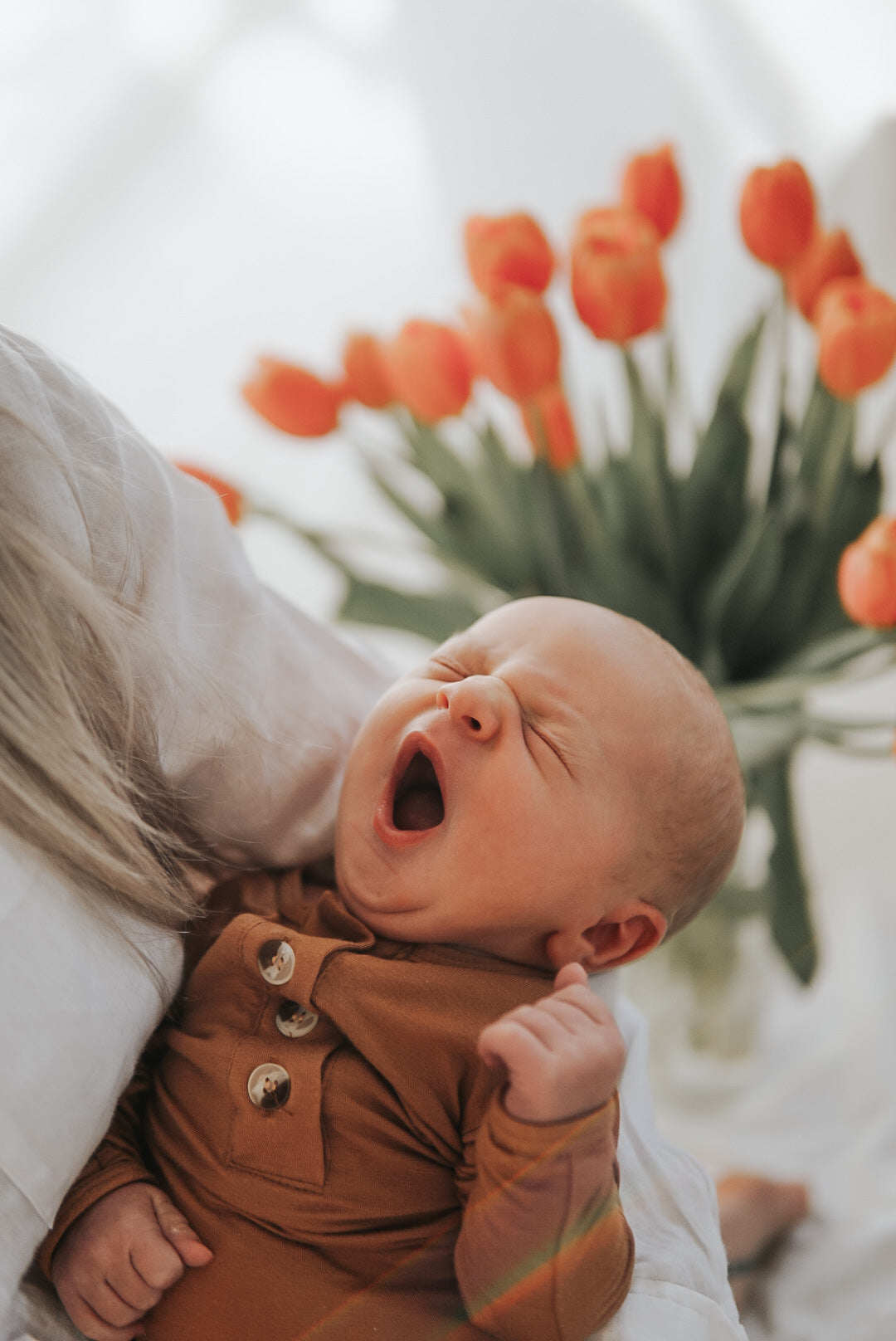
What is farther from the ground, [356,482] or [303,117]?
[303,117]

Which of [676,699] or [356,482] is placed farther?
[356,482]

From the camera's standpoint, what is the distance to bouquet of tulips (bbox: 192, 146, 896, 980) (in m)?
0.92

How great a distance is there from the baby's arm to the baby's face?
0.09 meters

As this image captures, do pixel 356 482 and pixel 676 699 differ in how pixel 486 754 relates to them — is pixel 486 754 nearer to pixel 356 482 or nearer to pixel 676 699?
pixel 676 699

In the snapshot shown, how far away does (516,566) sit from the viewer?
3.58 feet

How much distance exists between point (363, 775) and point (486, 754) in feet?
0.29

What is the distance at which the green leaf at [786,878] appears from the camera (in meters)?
1.03

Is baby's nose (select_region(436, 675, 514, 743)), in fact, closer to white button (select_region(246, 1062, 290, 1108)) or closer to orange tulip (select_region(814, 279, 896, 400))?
white button (select_region(246, 1062, 290, 1108))

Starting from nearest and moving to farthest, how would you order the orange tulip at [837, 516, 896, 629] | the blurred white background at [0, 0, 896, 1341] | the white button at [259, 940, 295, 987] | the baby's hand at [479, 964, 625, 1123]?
the baby's hand at [479, 964, 625, 1123] < the white button at [259, 940, 295, 987] < the orange tulip at [837, 516, 896, 629] < the blurred white background at [0, 0, 896, 1341]

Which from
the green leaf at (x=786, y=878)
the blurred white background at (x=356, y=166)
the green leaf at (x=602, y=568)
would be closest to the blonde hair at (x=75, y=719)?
the green leaf at (x=602, y=568)

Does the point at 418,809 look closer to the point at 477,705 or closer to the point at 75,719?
the point at 477,705

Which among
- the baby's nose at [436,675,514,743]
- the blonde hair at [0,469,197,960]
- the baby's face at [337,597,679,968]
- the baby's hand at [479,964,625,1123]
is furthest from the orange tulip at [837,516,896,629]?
the blonde hair at [0,469,197,960]

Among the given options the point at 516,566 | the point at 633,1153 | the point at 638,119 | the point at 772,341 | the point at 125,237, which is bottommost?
the point at 633,1153

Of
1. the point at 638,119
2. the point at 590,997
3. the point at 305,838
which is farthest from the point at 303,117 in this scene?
the point at 590,997
